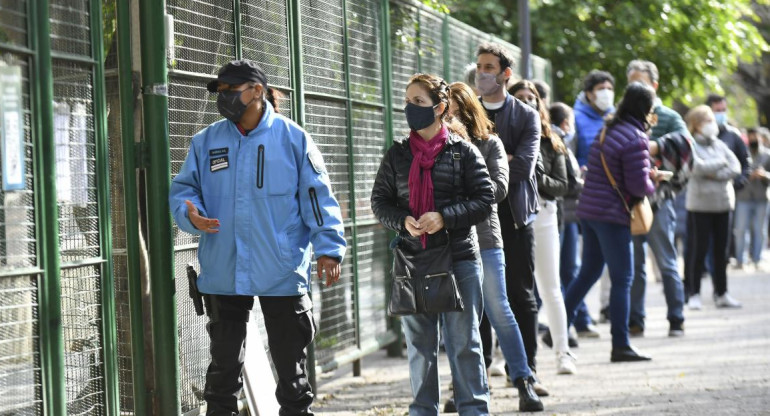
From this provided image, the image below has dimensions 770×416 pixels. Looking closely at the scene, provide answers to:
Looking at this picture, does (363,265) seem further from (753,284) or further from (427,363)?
(753,284)

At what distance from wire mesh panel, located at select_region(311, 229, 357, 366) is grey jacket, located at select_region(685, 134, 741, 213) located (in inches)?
226

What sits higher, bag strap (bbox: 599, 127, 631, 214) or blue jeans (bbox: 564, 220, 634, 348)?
bag strap (bbox: 599, 127, 631, 214)

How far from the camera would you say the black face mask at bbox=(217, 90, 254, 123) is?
5.44m

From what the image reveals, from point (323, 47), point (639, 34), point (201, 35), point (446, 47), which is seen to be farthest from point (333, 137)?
point (639, 34)

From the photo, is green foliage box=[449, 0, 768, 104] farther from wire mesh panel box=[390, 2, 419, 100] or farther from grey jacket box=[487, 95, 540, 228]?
grey jacket box=[487, 95, 540, 228]

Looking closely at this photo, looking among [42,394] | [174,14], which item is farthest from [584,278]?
[42,394]

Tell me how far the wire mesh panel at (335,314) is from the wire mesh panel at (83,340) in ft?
8.06

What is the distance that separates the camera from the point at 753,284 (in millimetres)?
16891

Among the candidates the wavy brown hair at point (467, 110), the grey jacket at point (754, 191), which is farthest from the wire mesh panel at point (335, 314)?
the grey jacket at point (754, 191)

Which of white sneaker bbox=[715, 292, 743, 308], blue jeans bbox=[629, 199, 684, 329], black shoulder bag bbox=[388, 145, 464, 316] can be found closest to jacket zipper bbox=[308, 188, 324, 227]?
black shoulder bag bbox=[388, 145, 464, 316]

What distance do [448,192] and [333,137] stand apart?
7.82ft

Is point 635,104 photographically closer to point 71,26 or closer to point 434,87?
point 434,87

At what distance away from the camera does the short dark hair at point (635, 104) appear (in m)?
9.29

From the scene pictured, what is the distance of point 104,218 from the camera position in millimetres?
5414
